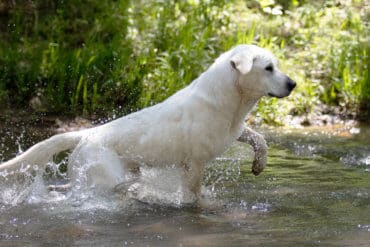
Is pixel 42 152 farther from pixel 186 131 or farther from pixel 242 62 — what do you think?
pixel 242 62

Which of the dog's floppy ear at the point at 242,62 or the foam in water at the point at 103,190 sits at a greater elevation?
the dog's floppy ear at the point at 242,62

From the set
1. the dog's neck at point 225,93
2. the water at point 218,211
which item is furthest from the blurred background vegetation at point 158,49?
the dog's neck at point 225,93

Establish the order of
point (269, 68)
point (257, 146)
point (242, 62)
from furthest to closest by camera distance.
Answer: point (257, 146)
point (269, 68)
point (242, 62)

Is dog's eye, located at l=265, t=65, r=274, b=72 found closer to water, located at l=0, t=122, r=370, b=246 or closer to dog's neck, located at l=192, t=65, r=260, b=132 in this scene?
dog's neck, located at l=192, t=65, r=260, b=132

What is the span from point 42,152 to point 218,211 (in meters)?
1.52

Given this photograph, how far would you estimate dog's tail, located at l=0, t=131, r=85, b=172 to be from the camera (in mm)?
5859

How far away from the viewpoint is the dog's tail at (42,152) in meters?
5.86

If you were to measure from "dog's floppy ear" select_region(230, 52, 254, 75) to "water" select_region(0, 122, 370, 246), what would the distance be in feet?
3.46

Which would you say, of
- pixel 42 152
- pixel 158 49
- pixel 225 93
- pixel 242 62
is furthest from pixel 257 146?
pixel 158 49

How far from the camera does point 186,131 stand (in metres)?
5.70

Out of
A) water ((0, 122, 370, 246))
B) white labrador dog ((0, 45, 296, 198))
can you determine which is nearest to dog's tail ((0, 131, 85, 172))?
white labrador dog ((0, 45, 296, 198))

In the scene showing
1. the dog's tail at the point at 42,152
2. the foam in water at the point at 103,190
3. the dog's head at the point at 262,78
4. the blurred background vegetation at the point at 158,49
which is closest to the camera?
the dog's head at the point at 262,78

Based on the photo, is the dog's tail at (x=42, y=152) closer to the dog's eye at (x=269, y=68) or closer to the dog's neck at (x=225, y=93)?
the dog's neck at (x=225, y=93)

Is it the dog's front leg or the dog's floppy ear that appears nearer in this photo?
the dog's floppy ear
